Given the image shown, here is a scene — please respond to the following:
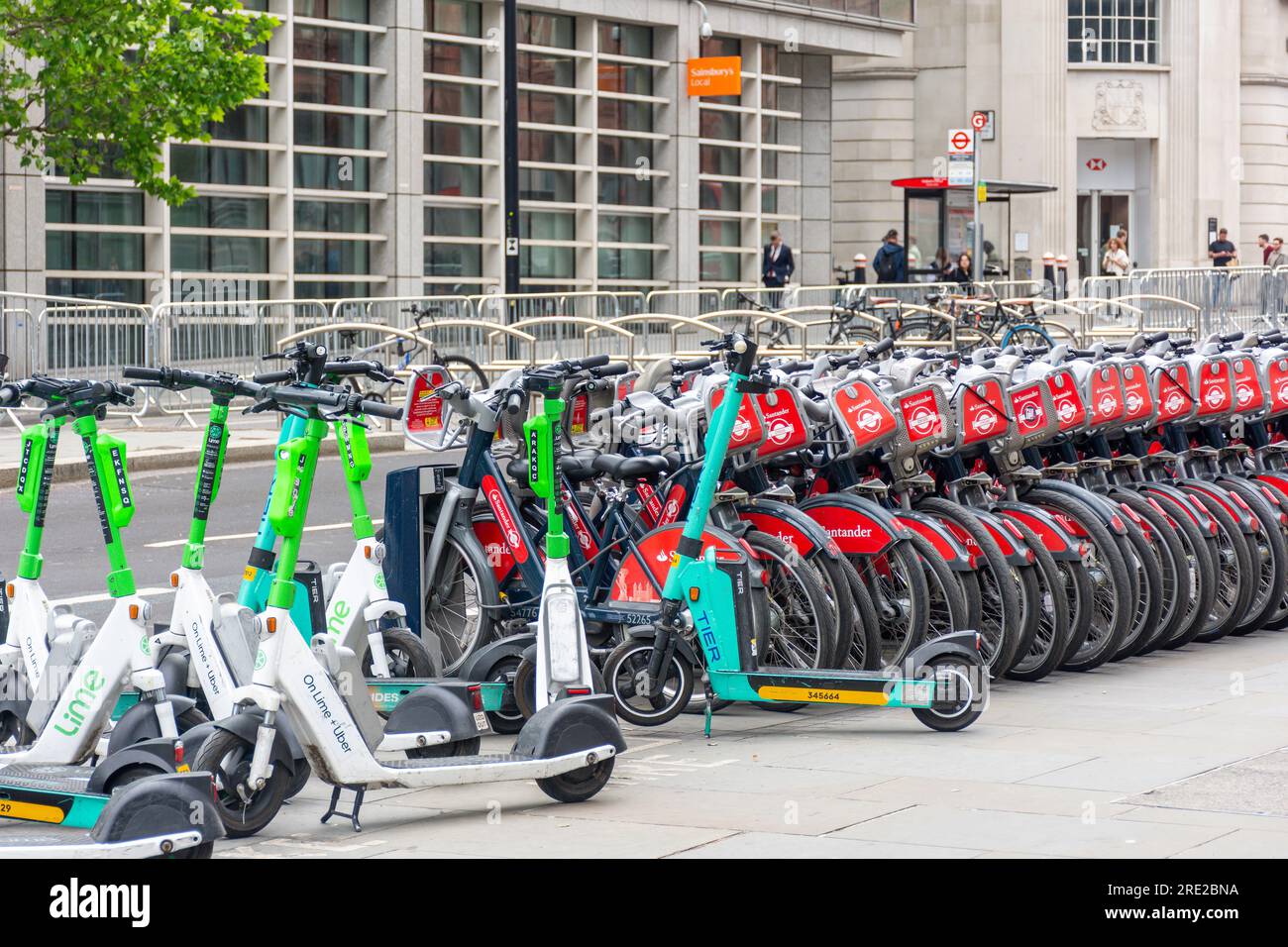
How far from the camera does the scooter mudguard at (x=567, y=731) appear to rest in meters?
6.03

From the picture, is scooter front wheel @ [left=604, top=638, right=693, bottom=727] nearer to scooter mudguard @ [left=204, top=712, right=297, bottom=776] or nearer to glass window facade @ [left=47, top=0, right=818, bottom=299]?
scooter mudguard @ [left=204, top=712, right=297, bottom=776]

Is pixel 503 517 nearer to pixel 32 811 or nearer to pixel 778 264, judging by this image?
pixel 32 811

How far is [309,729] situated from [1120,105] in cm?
4486

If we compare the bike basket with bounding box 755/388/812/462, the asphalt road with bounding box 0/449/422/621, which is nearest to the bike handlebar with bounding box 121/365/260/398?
the bike basket with bounding box 755/388/812/462

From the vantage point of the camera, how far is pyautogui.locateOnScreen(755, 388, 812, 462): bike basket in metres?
7.89

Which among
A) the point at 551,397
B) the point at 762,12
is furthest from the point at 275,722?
the point at 762,12

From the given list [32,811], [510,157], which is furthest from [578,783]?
[510,157]

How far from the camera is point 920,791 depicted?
6.30 meters

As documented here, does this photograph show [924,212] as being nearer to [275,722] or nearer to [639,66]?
[639,66]

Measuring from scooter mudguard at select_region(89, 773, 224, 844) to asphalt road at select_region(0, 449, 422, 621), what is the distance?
4.74m

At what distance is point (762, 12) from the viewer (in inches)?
1416

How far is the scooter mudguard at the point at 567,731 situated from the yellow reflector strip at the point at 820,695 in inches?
46.0

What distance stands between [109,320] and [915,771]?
14148 millimetres

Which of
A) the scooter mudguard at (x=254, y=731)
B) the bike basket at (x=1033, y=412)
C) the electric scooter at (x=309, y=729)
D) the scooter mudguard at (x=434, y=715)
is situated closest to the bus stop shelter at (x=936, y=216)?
the bike basket at (x=1033, y=412)
